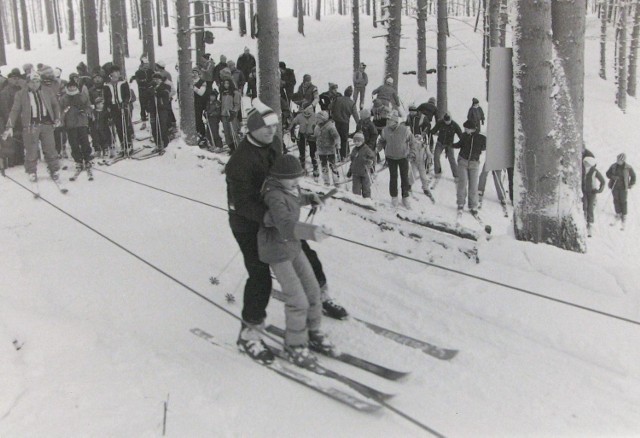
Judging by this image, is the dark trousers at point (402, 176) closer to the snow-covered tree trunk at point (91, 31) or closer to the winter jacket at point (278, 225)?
the winter jacket at point (278, 225)

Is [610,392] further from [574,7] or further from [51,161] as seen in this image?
[51,161]

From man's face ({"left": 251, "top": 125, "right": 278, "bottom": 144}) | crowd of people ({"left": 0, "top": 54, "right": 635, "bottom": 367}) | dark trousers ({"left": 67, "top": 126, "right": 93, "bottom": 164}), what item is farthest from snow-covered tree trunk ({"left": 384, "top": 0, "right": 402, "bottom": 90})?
man's face ({"left": 251, "top": 125, "right": 278, "bottom": 144})

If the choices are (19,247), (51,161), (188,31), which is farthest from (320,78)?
(19,247)

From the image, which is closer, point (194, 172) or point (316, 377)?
point (316, 377)

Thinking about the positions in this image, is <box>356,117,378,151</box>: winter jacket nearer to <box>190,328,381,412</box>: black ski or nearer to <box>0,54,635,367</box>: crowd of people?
<box>0,54,635,367</box>: crowd of people

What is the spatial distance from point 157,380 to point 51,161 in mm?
8175

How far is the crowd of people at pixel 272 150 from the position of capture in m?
4.42

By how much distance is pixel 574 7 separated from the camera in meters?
5.69

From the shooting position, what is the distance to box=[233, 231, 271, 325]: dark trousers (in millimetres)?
4641

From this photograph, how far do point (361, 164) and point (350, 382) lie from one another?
675cm

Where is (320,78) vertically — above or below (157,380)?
above

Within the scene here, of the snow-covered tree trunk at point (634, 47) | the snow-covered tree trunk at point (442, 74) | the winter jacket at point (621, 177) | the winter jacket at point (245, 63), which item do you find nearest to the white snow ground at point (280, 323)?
the winter jacket at point (621, 177)

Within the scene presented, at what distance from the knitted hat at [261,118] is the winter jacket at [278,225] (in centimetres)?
46

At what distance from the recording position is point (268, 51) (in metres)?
9.26
